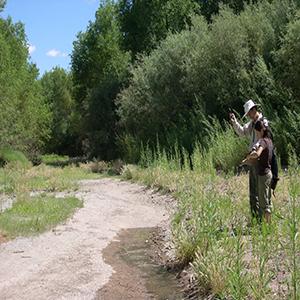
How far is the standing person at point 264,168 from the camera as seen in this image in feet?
29.6

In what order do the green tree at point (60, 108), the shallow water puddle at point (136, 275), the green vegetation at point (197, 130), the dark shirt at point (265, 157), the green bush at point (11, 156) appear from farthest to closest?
the green tree at point (60, 108) < the green bush at point (11, 156) < the dark shirt at point (265, 157) < the shallow water puddle at point (136, 275) < the green vegetation at point (197, 130)

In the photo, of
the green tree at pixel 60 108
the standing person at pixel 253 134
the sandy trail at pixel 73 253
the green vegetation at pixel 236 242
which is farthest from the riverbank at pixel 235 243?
the green tree at pixel 60 108

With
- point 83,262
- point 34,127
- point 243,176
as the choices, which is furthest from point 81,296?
point 34,127

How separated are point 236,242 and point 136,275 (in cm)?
250

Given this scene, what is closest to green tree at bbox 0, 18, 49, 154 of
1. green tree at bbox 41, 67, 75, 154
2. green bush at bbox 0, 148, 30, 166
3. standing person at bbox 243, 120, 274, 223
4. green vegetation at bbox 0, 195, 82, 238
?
green bush at bbox 0, 148, 30, 166

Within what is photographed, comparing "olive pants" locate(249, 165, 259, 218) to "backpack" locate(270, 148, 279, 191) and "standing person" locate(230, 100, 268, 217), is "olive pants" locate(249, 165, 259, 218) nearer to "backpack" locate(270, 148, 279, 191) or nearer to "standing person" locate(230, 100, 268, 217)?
"standing person" locate(230, 100, 268, 217)

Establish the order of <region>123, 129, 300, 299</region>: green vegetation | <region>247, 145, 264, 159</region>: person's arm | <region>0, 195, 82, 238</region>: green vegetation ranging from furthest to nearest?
<region>0, 195, 82, 238</region>: green vegetation → <region>247, 145, 264, 159</region>: person's arm → <region>123, 129, 300, 299</region>: green vegetation

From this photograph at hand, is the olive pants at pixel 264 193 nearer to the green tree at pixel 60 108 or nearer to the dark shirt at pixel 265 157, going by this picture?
the dark shirt at pixel 265 157

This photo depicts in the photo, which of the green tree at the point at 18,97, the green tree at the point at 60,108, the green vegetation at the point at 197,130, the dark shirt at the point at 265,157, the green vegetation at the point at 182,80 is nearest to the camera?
the green vegetation at the point at 197,130

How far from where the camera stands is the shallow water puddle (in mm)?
7930

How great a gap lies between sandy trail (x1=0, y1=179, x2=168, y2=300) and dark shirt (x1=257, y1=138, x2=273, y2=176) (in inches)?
127

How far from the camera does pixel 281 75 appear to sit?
62.9ft

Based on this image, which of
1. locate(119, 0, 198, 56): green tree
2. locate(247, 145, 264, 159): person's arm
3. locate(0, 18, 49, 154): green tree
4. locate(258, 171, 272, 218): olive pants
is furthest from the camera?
locate(119, 0, 198, 56): green tree

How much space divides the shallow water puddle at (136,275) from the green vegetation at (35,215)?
1.98 metres
